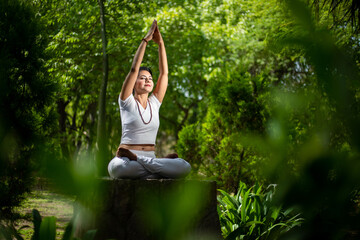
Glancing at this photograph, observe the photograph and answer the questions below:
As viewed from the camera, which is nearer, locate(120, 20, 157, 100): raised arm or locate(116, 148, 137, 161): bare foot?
locate(116, 148, 137, 161): bare foot

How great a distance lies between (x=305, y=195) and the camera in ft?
2.07

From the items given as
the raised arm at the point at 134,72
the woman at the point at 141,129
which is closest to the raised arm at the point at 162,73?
the woman at the point at 141,129

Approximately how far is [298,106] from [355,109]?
3.5 inches

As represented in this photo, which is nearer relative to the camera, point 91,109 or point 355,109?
point 355,109

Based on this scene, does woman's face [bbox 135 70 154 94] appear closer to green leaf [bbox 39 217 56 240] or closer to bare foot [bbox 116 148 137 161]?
bare foot [bbox 116 148 137 161]

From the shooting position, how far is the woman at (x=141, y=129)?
173 inches

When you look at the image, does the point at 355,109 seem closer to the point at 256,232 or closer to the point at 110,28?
the point at 256,232

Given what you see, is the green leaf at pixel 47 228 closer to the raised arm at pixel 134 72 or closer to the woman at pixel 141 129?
the woman at pixel 141 129

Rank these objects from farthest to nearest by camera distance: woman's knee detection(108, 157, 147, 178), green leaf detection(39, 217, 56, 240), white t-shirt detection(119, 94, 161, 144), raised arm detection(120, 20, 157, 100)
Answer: white t-shirt detection(119, 94, 161, 144) → raised arm detection(120, 20, 157, 100) → woman's knee detection(108, 157, 147, 178) → green leaf detection(39, 217, 56, 240)

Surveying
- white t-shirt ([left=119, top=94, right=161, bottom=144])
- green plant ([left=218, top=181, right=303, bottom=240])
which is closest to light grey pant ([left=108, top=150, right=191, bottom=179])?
white t-shirt ([left=119, top=94, right=161, bottom=144])

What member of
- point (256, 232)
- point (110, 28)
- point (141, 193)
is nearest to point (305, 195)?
point (141, 193)

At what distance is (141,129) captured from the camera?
475cm

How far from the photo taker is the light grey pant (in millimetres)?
4340

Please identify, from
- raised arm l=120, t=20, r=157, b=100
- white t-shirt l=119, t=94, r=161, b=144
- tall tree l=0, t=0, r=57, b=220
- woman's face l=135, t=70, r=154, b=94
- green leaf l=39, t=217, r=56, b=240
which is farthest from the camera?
woman's face l=135, t=70, r=154, b=94
